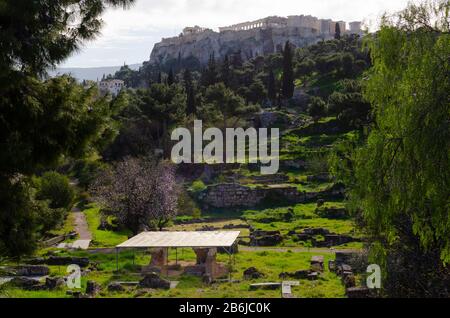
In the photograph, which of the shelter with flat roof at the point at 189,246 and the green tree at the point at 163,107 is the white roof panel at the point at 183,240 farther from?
the green tree at the point at 163,107

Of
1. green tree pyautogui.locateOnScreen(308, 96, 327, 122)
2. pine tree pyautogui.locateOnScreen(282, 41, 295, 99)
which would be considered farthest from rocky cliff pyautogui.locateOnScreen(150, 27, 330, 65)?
green tree pyautogui.locateOnScreen(308, 96, 327, 122)

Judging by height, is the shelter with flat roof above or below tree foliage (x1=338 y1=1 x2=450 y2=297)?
below

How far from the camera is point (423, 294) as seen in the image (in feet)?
48.0

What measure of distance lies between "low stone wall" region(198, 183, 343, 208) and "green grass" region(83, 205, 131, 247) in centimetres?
929

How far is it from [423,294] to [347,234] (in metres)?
17.3

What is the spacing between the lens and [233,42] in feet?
535

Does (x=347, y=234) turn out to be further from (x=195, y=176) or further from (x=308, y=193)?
(x=195, y=176)

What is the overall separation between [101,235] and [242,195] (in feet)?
46.0

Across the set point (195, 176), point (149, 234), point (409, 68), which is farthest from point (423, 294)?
point (195, 176)

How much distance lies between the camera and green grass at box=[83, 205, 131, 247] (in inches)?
1284

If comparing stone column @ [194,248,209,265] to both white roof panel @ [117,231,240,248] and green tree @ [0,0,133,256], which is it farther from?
green tree @ [0,0,133,256]

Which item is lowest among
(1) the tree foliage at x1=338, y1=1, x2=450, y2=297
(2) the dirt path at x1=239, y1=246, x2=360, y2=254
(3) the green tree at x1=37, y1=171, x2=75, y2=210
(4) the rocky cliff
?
(2) the dirt path at x1=239, y1=246, x2=360, y2=254

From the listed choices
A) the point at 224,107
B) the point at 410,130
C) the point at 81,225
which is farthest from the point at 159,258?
the point at 224,107

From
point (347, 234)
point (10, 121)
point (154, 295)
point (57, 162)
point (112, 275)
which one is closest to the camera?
point (10, 121)
